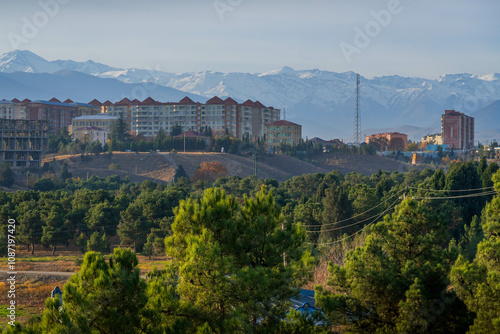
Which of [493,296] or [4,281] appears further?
[4,281]

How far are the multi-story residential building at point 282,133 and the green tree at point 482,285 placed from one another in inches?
4272

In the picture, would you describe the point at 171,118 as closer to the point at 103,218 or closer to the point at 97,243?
the point at 103,218

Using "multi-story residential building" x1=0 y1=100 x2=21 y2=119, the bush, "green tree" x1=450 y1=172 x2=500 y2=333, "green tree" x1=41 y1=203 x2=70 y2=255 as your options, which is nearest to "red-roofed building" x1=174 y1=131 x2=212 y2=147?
the bush

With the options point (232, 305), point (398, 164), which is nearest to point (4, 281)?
point (232, 305)

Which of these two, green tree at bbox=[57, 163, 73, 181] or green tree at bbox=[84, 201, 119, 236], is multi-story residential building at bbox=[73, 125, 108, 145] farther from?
green tree at bbox=[84, 201, 119, 236]

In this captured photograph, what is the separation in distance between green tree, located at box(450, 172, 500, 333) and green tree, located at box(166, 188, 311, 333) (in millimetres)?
3733

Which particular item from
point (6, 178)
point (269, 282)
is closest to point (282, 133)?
point (6, 178)

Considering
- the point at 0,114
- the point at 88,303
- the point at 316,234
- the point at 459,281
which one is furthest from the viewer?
the point at 0,114

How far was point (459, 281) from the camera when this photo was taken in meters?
15.8

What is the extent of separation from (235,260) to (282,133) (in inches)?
4352

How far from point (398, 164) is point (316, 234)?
6632 cm

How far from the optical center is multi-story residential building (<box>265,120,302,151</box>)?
12550 centimetres

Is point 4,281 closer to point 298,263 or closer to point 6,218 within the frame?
point 6,218

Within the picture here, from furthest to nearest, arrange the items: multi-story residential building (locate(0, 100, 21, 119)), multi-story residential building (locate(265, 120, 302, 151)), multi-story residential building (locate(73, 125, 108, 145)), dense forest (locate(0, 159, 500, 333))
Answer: multi-story residential building (locate(0, 100, 21, 119))
multi-story residential building (locate(265, 120, 302, 151))
multi-story residential building (locate(73, 125, 108, 145))
dense forest (locate(0, 159, 500, 333))
